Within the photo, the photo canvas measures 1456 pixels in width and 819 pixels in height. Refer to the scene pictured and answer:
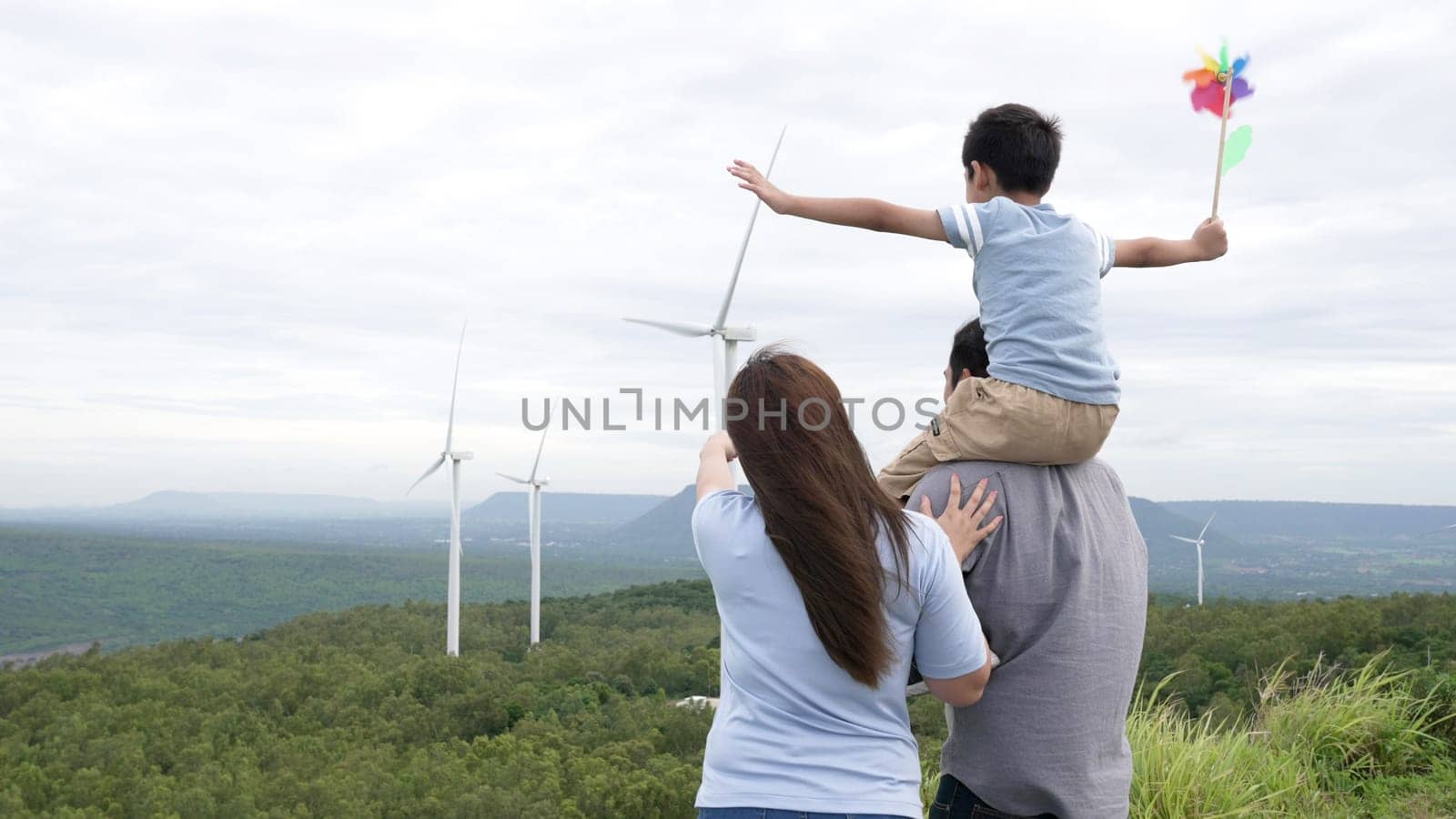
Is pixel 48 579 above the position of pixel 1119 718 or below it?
below

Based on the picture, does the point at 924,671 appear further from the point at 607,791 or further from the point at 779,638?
the point at 607,791

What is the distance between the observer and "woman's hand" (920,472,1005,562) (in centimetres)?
292

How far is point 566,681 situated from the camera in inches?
1266

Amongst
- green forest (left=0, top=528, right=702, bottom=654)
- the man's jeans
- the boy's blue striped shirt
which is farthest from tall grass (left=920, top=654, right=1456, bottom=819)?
green forest (left=0, top=528, right=702, bottom=654)

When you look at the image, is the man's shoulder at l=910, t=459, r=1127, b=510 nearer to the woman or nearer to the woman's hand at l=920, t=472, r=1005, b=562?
the woman's hand at l=920, t=472, r=1005, b=562

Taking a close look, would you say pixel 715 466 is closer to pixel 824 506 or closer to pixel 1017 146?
pixel 824 506

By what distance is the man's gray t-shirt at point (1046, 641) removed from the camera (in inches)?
118

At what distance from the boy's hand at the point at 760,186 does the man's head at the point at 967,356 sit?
0.68 meters

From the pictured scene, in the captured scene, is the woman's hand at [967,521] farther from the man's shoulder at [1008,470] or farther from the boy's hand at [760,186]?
the boy's hand at [760,186]

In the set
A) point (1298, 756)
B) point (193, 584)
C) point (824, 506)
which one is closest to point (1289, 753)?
point (1298, 756)

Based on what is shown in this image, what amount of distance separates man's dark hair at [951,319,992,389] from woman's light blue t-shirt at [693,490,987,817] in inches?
32.4

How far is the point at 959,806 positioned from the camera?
3.16m

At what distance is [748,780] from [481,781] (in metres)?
14.7

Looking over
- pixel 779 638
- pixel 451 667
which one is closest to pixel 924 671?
pixel 779 638
